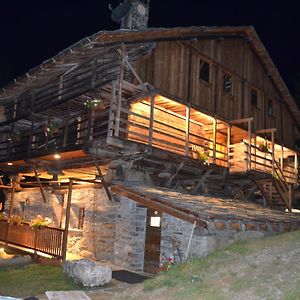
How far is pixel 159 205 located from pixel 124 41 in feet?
20.4

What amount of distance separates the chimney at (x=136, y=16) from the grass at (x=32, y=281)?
11.5 meters

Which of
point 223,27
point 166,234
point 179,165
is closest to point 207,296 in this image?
point 166,234

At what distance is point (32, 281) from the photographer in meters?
11.2

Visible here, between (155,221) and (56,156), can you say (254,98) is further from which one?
(56,156)

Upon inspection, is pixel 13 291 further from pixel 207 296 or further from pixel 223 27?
pixel 223 27

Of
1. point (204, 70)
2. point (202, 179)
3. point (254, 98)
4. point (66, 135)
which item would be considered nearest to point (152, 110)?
point (66, 135)

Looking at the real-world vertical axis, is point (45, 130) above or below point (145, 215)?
above

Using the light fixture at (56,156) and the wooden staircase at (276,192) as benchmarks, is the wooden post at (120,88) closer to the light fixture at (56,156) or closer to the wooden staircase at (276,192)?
the light fixture at (56,156)

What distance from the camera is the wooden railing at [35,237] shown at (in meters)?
13.9

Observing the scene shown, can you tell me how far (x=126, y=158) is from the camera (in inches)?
561

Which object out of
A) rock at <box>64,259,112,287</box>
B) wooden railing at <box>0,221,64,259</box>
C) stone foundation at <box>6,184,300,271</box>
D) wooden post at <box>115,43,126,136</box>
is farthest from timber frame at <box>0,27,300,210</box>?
rock at <box>64,259,112,287</box>

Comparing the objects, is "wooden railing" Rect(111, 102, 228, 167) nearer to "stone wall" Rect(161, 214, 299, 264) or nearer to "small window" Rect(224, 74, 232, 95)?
"small window" Rect(224, 74, 232, 95)

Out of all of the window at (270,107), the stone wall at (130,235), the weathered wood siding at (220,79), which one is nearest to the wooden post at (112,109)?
the weathered wood siding at (220,79)

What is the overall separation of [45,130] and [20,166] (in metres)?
4.90
